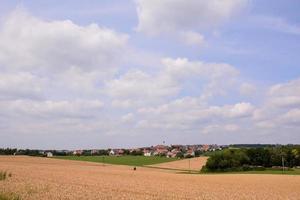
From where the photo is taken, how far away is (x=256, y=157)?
113 meters

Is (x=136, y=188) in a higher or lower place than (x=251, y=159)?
lower

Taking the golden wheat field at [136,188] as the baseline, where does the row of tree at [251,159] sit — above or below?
above

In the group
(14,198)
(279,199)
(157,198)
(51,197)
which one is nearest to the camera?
(14,198)

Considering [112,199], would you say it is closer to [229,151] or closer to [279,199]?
[279,199]

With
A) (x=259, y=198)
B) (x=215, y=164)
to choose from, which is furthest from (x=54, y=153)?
(x=259, y=198)

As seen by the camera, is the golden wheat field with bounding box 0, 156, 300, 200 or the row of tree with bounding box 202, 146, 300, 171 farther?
the row of tree with bounding box 202, 146, 300, 171

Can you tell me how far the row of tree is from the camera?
105 metres

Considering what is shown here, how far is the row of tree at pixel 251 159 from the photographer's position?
105m

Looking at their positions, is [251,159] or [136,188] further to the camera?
[251,159]

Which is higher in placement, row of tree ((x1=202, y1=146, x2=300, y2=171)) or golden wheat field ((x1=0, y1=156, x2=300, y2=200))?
row of tree ((x1=202, y1=146, x2=300, y2=171))

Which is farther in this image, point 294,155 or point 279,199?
point 294,155

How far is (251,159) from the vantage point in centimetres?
11256

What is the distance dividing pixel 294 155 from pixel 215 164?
2216cm

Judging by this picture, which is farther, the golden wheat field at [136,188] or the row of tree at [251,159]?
the row of tree at [251,159]
